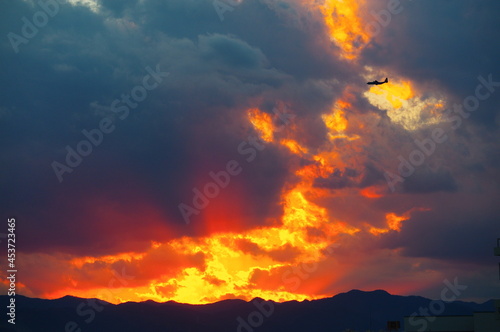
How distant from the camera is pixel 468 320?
294ft

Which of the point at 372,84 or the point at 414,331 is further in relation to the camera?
the point at 372,84

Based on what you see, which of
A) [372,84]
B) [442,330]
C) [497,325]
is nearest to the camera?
[497,325]

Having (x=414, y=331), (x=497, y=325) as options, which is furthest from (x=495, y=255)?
(x=414, y=331)

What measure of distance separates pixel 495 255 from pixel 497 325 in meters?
9.67

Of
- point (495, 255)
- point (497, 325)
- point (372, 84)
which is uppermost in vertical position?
point (372, 84)

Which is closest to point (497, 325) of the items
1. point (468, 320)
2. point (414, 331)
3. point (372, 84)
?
point (468, 320)

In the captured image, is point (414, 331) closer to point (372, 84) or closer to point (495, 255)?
point (495, 255)

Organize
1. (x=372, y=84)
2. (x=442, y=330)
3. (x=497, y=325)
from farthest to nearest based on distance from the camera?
1. (x=372, y=84)
2. (x=442, y=330)
3. (x=497, y=325)

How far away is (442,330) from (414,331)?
394 centimetres

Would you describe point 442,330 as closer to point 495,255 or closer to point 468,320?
point 468,320

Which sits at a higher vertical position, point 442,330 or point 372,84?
point 372,84

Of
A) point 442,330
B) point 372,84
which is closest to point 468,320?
point 442,330

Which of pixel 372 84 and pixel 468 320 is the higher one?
pixel 372 84

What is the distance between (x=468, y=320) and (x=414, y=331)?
7573 millimetres
